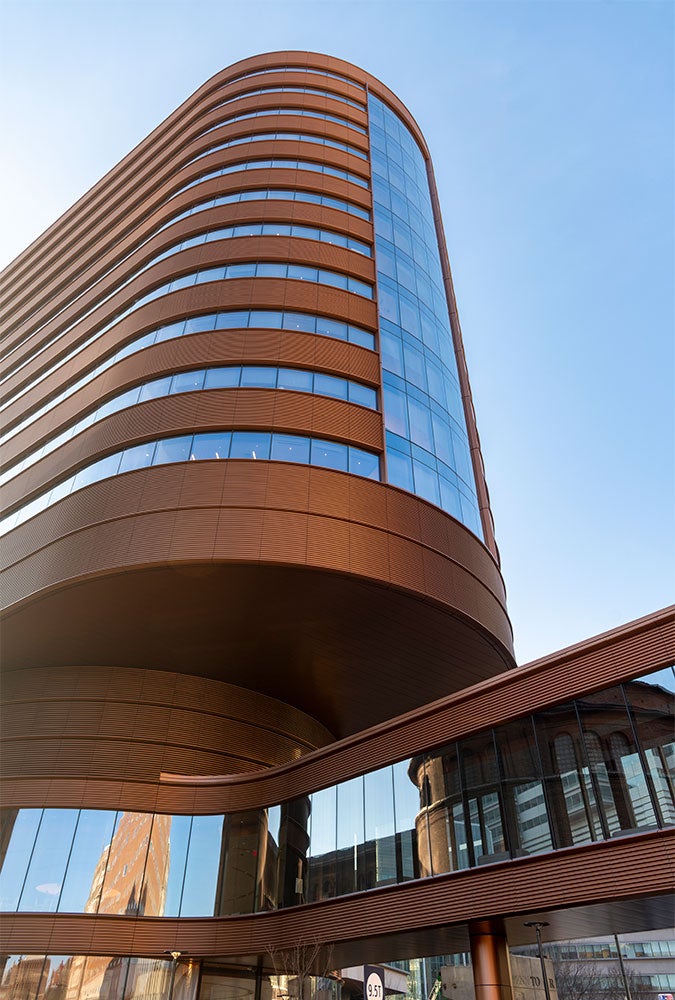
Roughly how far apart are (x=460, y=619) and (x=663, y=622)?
1016 cm

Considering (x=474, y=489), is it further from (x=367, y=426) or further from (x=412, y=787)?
(x=412, y=787)

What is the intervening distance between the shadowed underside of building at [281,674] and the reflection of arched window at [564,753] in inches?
2.0

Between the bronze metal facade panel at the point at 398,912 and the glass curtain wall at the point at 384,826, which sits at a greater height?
the glass curtain wall at the point at 384,826

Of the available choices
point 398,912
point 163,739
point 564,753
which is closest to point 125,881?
point 163,739

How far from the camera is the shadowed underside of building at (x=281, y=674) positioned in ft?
50.1

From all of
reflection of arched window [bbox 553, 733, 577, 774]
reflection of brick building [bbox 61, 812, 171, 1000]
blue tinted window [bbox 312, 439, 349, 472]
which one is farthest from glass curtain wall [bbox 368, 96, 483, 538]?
reflection of brick building [bbox 61, 812, 171, 1000]

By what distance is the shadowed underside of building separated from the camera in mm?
15273

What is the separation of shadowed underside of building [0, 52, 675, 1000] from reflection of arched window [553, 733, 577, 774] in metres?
0.05

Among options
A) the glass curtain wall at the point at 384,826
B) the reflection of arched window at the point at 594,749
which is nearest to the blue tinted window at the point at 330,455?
the glass curtain wall at the point at 384,826

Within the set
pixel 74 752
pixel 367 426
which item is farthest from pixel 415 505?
pixel 74 752

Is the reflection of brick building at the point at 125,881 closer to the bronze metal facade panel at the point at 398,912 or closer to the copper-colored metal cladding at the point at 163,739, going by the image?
the bronze metal facade panel at the point at 398,912

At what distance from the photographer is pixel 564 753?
14992mm

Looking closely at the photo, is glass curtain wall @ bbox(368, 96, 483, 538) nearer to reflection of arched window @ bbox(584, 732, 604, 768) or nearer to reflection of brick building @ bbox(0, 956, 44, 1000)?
reflection of arched window @ bbox(584, 732, 604, 768)

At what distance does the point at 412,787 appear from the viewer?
18.4 metres
